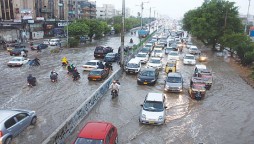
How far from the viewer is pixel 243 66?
37.6 metres

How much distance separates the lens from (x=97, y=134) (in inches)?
455

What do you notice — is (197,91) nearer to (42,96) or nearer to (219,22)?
(42,96)

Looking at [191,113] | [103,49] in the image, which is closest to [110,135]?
[191,113]

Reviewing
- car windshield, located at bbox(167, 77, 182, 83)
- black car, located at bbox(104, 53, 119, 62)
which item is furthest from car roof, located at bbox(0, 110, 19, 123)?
black car, located at bbox(104, 53, 119, 62)

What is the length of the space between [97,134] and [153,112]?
5.57m

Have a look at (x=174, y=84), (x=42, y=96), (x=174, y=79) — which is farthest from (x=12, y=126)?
(x=174, y=79)

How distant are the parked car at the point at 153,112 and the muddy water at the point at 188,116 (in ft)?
1.25

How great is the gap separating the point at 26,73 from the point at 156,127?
1954 cm

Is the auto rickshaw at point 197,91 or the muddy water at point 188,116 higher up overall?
the auto rickshaw at point 197,91

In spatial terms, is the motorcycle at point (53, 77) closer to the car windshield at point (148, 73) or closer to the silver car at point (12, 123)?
the car windshield at point (148, 73)

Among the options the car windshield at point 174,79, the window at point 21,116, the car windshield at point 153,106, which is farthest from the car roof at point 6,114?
the car windshield at point 174,79

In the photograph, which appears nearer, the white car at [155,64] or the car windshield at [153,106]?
the car windshield at [153,106]

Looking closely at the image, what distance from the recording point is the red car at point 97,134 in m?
11.3

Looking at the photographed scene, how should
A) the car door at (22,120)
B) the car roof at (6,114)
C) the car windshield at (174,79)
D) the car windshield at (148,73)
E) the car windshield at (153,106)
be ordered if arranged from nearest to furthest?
the car roof at (6,114), the car door at (22,120), the car windshield at (153,106), the car windshield at (174,79), the car windshield at (148,73)
